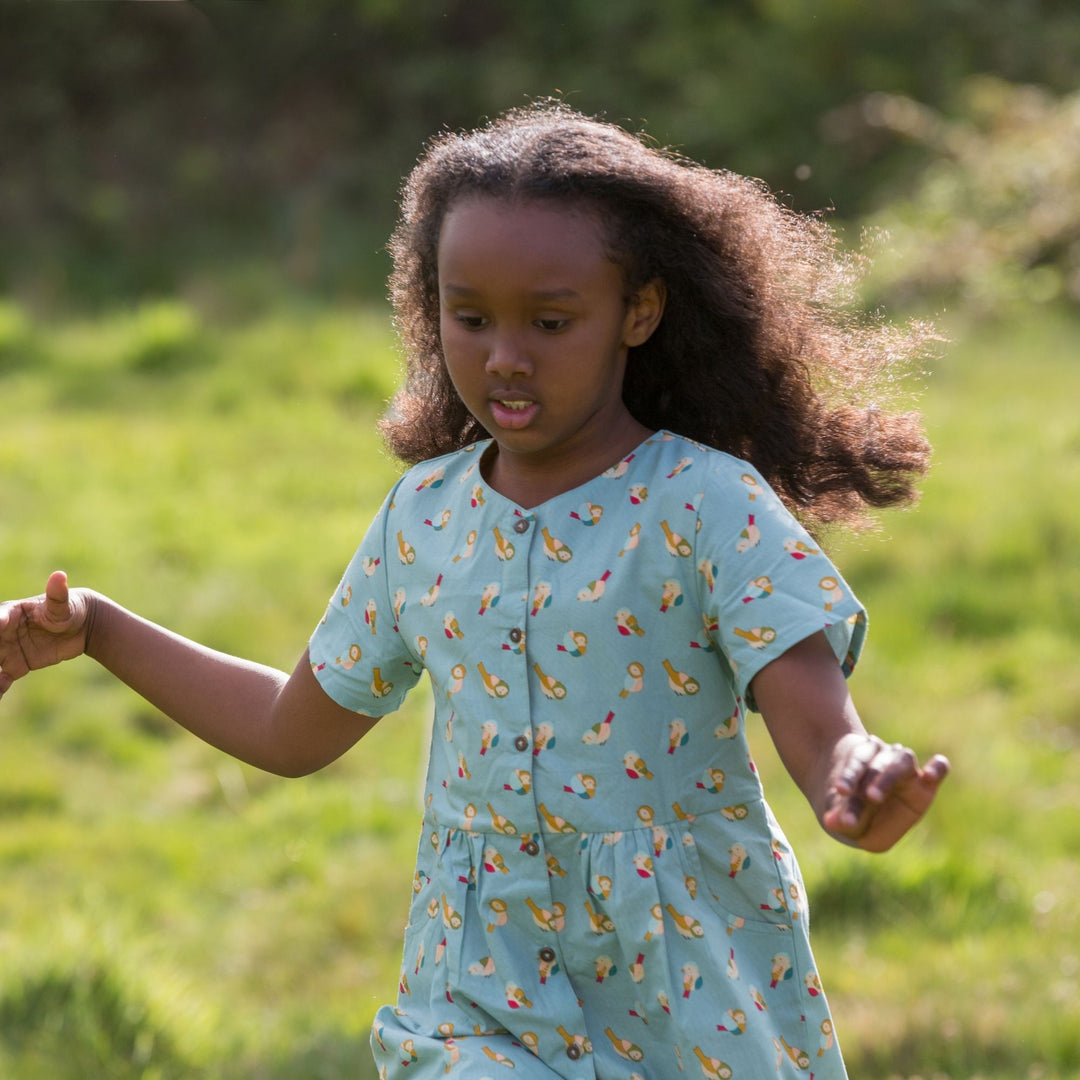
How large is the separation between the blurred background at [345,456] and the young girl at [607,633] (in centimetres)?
45

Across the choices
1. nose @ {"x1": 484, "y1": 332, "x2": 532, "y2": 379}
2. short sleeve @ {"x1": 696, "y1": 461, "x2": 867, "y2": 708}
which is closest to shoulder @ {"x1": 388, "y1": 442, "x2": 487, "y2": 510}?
nose @ {"x1": 484, "y1": 332, "x2": 532, "y2": 379}

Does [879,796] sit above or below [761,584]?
below

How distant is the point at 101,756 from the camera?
18.1 ft

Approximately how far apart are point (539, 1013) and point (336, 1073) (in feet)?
5.41

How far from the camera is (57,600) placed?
2354 mm

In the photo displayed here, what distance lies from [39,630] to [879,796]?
1.30m

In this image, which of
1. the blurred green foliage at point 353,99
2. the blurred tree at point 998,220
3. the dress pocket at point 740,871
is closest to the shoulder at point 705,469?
the dress pocket at point 740,871

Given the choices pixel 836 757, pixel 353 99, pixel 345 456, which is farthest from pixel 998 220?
pixel 836 757

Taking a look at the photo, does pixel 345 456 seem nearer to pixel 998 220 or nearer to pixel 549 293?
pixel 998 220

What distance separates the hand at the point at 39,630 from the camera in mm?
2354

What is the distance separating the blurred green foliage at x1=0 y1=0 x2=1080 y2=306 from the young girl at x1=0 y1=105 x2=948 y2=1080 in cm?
755

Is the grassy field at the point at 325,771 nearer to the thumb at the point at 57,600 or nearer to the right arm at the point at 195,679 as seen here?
the right arm at the point at 195,679

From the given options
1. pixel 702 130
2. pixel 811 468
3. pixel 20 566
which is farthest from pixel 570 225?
pixel 702 130

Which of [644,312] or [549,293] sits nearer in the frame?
[549,293]
